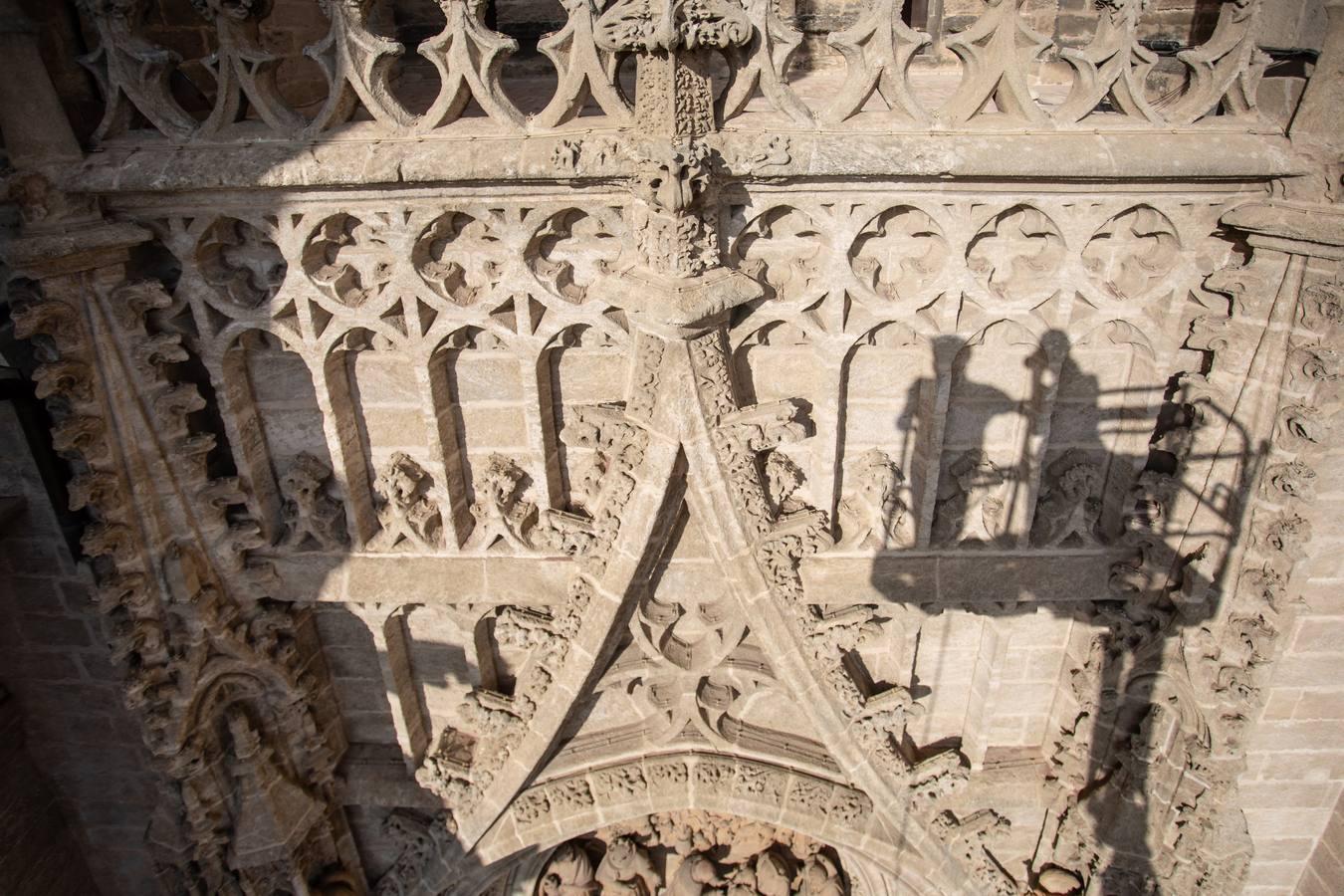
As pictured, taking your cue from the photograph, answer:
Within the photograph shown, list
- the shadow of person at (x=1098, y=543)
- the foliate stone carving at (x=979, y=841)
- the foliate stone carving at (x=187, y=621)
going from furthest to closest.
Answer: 1. the foliate stone carving at (x=979, y=841)
2. the shadow of person at (x=1098, y=543)
3. the foliate stone carving at (x=187, y=621)

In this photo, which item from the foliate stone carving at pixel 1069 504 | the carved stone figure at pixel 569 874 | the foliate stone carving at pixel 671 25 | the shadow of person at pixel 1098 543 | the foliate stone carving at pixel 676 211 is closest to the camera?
the foliate stone carving at pixel 671 25

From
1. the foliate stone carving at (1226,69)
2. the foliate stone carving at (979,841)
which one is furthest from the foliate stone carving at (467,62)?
A: the foliate stone carving at (979,841)

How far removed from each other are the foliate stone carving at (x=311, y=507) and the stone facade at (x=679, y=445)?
2cm

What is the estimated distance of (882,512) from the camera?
15.4ft

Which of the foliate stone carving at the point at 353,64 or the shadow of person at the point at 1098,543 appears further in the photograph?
the shadow of person at the point at 1098,543

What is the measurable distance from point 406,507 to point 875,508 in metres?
2.45

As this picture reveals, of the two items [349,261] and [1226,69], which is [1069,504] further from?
[349,261]

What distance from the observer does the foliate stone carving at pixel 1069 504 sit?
181 inches

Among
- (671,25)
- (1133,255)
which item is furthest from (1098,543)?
(671,25)

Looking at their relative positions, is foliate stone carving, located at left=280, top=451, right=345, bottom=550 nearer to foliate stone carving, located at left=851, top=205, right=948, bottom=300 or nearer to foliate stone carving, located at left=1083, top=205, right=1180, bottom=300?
foliate stone carving, located at left=851, top=205, right=948, bottom=300

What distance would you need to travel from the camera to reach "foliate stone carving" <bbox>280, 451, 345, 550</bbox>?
4715mm

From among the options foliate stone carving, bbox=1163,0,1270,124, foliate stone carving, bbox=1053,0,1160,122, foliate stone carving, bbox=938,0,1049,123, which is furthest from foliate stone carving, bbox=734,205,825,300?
foliate stone carving, bbox=1163,0,1270,124

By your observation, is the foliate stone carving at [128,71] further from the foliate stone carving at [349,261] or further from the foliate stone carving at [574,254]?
the foliate stone carving at [574,254]

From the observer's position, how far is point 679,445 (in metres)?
4.08
